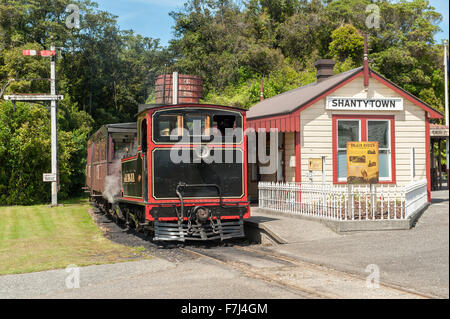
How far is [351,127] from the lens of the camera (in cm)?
1784

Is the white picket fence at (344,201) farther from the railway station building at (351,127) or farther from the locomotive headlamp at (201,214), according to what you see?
the locomotive headlamp at (201,214)

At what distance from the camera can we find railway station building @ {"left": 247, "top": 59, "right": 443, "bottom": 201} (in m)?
17.4

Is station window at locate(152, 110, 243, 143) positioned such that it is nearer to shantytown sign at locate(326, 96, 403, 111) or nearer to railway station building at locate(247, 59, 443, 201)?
railway station building at locate(247, 59, 443, 201)

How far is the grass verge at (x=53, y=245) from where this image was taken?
33.9 feet

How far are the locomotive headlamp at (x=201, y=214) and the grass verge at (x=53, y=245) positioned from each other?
1446 mm

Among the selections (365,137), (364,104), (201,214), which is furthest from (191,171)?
(364,104)

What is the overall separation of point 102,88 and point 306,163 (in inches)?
1564

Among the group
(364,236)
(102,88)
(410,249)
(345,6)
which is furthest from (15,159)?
(345,6)

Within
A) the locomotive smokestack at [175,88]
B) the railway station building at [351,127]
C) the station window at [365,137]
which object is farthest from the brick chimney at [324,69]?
the locomotive smokestack at [175,88]

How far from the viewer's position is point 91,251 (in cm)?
1180

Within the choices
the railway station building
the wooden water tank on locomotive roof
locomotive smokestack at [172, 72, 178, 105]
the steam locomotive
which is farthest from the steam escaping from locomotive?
locomotive smokestack at [172, 72, 178, 105]

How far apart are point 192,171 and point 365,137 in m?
7.55

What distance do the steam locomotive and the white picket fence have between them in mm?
2188

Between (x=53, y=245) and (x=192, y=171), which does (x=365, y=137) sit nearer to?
(x=192, y=171)
